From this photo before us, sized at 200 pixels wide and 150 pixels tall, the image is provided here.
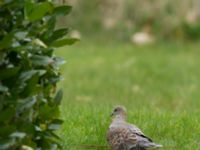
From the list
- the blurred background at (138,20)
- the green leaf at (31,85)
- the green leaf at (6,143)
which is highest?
the blurred background at (138,20)

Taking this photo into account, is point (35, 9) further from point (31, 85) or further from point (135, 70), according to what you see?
point (135, 70)

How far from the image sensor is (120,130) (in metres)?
6.71

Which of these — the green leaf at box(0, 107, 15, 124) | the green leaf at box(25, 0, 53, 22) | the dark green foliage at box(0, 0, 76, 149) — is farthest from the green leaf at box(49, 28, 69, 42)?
the green leaf at box(0, 107, 15, 124)

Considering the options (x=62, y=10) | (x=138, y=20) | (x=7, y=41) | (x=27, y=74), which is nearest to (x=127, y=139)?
(x=62, y=10)

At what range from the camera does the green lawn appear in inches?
302

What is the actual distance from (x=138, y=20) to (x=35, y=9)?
15.9 meters

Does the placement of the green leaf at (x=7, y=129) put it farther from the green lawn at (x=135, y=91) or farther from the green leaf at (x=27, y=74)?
the green lawn at (x=135, y=91)

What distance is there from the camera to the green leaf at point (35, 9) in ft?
17.0

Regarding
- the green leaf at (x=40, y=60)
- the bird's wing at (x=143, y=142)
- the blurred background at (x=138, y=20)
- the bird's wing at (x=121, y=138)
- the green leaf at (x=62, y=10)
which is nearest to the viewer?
the green leaf at (x=40, y=60)

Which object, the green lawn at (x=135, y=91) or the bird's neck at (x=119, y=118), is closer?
the bird's neck at (x=119, y=118)

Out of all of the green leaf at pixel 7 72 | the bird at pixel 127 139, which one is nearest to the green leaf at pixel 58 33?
the green leaf at pixel 7 72

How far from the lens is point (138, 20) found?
2100cm

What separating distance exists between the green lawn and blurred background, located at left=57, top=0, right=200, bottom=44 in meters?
0.49

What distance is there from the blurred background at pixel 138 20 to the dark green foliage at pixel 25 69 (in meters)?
15.1
